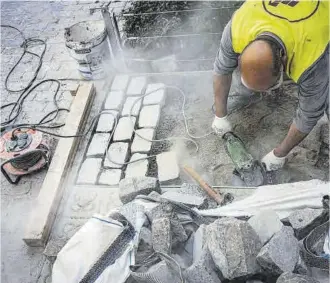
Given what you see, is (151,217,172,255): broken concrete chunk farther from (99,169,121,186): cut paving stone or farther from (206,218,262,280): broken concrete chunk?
(99,169,121,186): cut paving stone

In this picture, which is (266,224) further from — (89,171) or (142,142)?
(89,171)

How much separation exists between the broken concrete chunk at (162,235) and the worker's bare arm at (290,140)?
62.8 inches

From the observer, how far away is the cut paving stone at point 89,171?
15.6 ft

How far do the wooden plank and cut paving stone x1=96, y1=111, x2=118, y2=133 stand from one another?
0.27 m

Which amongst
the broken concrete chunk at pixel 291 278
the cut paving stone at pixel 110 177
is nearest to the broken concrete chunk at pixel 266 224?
the broken concrete chunk at pixel 291 278

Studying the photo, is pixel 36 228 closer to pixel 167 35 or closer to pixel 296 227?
pixel 296 227

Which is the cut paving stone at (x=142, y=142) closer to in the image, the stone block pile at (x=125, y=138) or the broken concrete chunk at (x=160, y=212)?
the stone block pile at (x=125, y=138)

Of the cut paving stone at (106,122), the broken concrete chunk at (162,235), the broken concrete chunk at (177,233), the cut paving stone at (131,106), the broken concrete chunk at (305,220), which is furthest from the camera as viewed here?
the cut paving stone at (131,106)

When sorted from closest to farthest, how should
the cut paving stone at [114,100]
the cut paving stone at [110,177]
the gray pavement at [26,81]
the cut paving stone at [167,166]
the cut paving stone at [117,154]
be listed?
1. the gray pavement at [26,81]
2. the cut paving stone at [167,166]
3. the cut paving stone at [110,177]
4. the cut paving stone at [117,154]
5. the cut paving stone at [114,100]

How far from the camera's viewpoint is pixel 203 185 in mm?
4324

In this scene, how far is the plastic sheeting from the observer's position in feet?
12.7

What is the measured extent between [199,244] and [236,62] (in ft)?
6.65

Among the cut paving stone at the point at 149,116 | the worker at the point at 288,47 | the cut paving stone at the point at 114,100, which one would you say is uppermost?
the worker at the point at 288,47

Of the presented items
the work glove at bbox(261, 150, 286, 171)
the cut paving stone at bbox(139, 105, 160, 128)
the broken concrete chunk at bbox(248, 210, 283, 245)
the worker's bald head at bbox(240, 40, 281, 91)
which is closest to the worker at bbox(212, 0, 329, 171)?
the worker's bald head at bbox(240, 40, 281, 91)
